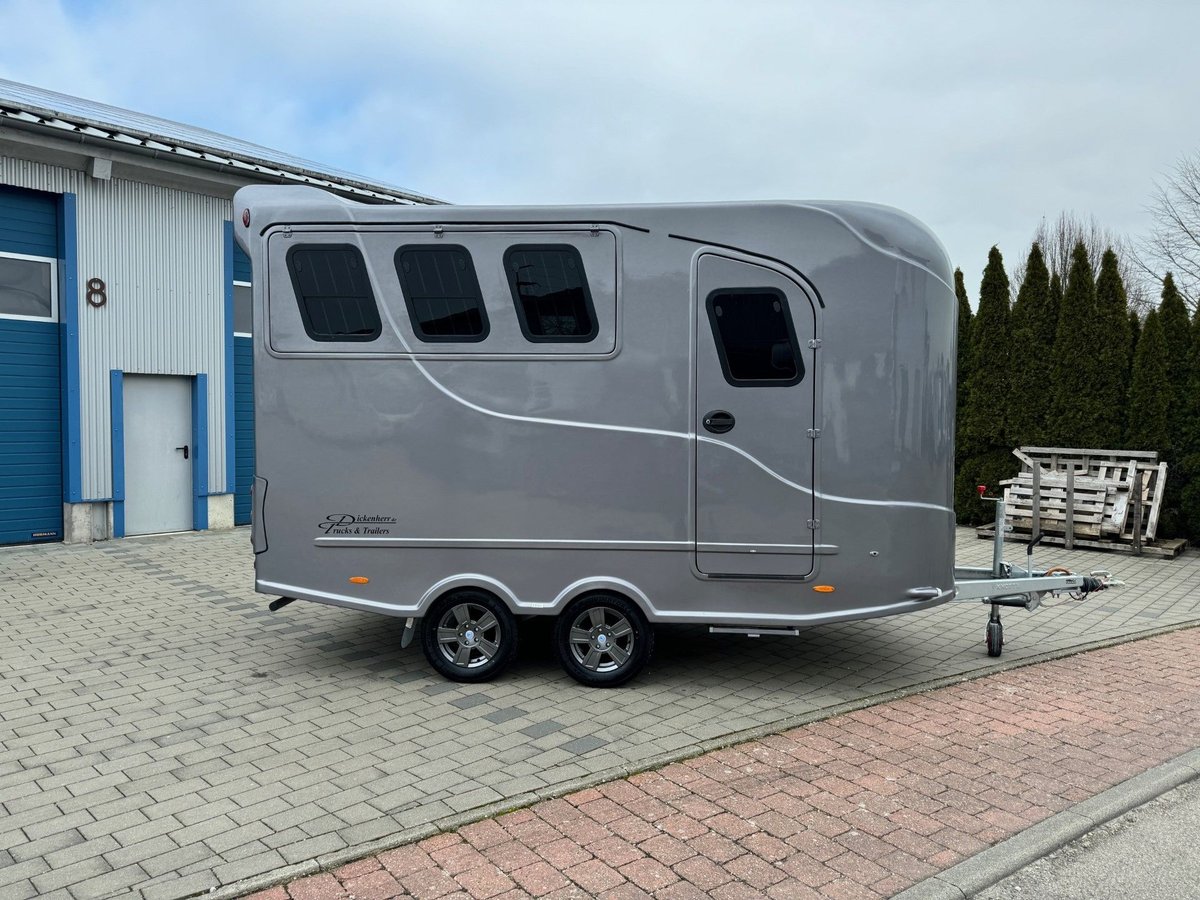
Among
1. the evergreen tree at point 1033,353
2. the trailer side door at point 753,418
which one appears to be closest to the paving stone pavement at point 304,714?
the trailer side door at point 753,418

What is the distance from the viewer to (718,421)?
5.47 m

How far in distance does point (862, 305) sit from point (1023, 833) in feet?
9.69

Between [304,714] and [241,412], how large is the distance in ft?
28.0

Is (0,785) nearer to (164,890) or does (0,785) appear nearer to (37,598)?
(164,890)

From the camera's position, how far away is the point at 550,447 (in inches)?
220

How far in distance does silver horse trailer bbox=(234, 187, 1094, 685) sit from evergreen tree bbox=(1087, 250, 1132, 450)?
8736mm

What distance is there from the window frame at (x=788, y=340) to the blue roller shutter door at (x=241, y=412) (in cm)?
922

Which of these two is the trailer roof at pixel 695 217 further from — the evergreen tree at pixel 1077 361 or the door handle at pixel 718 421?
the evergreen tree at pixel 1077 361

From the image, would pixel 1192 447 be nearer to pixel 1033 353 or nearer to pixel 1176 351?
pixel 1176 351

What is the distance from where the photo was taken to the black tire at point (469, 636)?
5762 mm

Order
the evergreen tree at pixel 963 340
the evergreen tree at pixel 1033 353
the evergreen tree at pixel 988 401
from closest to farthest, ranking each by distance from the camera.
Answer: the evergreen tree at pixel 1033 353 → the evergreen tree at pixel 988 401 → the evergreen tree at pixel 963 340

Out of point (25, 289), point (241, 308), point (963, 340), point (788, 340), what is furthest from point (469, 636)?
point (963, 340)

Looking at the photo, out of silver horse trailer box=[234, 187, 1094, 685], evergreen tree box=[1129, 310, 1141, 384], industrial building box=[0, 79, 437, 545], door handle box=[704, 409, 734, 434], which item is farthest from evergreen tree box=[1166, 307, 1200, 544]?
industrial building box=[0, 79, 437, 545]

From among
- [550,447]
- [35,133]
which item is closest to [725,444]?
[550,447]
